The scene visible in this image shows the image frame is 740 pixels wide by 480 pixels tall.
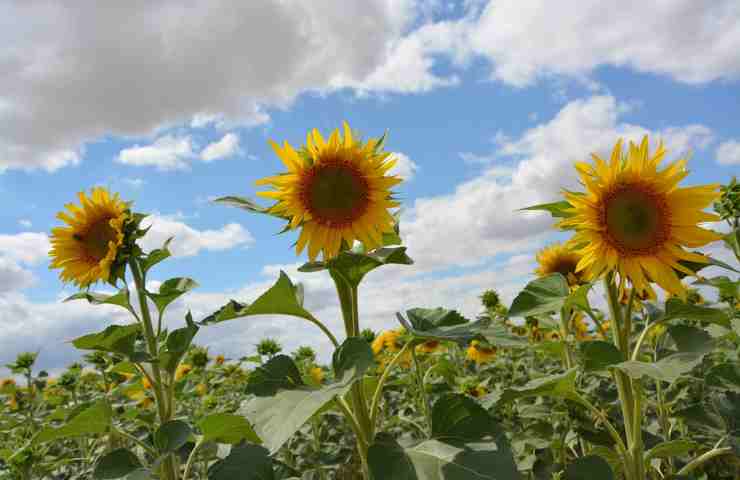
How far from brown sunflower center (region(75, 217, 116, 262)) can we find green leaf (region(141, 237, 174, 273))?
37 centimetres

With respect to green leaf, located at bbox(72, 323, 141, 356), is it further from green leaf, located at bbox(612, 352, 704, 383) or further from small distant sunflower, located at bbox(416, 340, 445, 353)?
small distant sunflower, located at bbox(416, 340, 445, 353)

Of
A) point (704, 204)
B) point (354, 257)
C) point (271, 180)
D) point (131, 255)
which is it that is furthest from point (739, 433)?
point (131, 255)

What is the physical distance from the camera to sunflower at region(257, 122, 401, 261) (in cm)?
217

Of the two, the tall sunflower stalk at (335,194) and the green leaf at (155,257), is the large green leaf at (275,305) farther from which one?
the green leaf at (155,257)

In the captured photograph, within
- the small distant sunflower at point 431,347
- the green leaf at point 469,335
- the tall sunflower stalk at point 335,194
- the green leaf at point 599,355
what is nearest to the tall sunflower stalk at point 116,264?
the tall sunflower stalk at point 335,194

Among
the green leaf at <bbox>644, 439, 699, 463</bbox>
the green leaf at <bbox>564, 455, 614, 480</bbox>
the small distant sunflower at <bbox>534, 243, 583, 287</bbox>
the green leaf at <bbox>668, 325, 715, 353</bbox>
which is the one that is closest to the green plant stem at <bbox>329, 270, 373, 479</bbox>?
the green leaf at <bbox>564, 455, 614, 480</bbox>

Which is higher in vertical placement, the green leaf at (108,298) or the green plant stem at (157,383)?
the green leaf at (108,298)

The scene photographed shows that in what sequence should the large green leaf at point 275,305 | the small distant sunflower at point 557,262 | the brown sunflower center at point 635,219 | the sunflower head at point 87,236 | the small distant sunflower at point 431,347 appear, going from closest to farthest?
the large green leaf at point 275,305 < the brown sunflower center at point 635,219 < the sunflower head at point 87,236 < the small distant sunflower at point 557,262 < the small distant sunflower at point 431,347

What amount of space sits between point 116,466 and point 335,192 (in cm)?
133

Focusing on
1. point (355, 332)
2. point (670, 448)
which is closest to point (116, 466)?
point (355, 332)

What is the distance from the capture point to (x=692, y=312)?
80.0 inches

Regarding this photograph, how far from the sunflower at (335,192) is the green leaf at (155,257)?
2.66 feet

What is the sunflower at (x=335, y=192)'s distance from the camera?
217cm

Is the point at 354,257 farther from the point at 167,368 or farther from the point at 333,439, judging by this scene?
the point at 333,439
